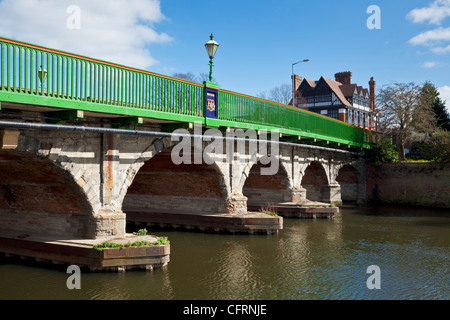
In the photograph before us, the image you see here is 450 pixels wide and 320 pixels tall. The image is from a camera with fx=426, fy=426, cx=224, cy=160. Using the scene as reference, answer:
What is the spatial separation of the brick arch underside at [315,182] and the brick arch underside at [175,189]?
13691 mm

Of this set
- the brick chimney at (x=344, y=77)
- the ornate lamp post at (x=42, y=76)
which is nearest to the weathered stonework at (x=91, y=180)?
the ornate lamp post at (x=42, y=76)

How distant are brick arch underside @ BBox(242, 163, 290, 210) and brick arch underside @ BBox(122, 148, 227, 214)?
5.83 meters

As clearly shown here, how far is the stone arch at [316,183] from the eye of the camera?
33.4 metres

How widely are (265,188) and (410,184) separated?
16.3 metres

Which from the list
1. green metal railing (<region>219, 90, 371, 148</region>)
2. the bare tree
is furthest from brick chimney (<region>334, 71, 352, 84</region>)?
green metal railing (<region>219, 90, 371, 148</region>)

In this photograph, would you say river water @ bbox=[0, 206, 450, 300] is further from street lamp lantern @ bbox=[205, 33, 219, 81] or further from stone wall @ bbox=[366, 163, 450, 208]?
stone wall @ bbox=[366, 163, 450, 208]

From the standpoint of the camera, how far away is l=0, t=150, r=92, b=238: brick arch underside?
45.9ft

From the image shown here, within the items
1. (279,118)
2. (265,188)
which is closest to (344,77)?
(265,188)

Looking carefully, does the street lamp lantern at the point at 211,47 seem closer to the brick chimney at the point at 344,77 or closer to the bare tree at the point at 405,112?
the bare tree at the point at 405,112

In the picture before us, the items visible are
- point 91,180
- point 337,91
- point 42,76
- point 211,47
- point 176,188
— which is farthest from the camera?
point 337,91

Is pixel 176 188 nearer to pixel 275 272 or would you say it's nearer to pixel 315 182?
pixel 275 272

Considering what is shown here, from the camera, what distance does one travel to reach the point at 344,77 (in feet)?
234

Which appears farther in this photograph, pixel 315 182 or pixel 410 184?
pixel 410 184

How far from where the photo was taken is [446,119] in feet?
160
